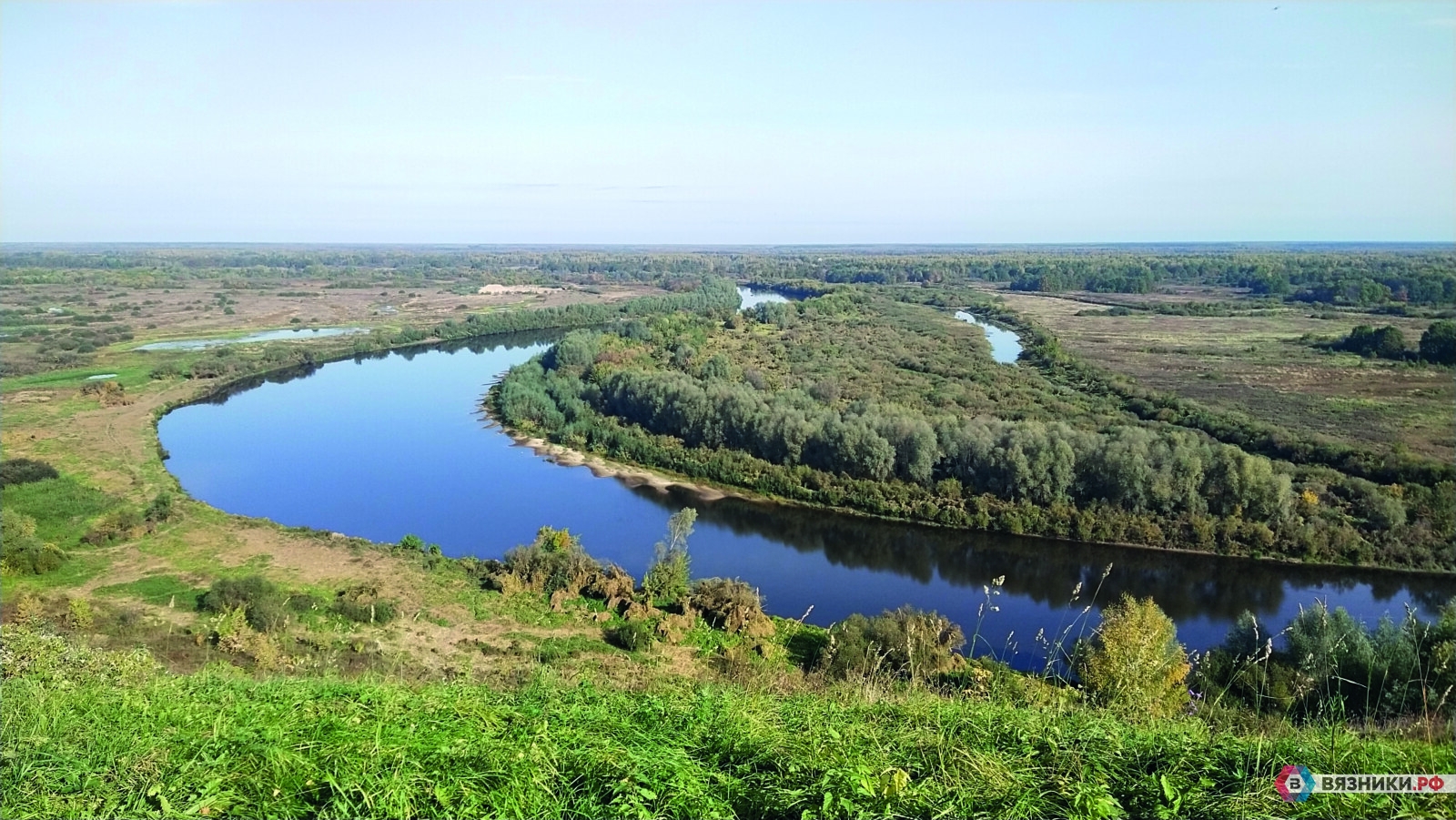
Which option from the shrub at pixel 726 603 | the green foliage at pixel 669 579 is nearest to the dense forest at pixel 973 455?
the green foliage at pixel 669 579

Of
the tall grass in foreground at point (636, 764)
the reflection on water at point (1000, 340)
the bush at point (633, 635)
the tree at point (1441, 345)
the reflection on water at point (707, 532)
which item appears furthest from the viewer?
the reflection on water at point (1000, 340)

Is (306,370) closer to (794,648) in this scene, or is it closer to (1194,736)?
(794,648)

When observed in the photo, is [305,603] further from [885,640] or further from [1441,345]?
[1441,345]

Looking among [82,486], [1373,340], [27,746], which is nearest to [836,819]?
[27,746]

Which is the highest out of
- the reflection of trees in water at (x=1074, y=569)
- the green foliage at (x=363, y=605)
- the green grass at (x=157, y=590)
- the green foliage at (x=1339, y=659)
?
the green foliage at (x=1339, y=659)

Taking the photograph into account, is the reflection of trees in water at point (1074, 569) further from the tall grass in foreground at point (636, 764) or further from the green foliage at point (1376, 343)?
the green foliage at point (1376, 343)

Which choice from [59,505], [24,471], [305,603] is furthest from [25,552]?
[24,471]

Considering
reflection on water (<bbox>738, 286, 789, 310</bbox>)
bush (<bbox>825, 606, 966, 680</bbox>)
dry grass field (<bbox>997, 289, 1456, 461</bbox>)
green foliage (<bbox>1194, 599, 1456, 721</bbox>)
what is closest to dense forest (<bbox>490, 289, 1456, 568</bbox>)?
Answer: dry grass field (<bbox>997, 289, 1456, 461</bbox>)
